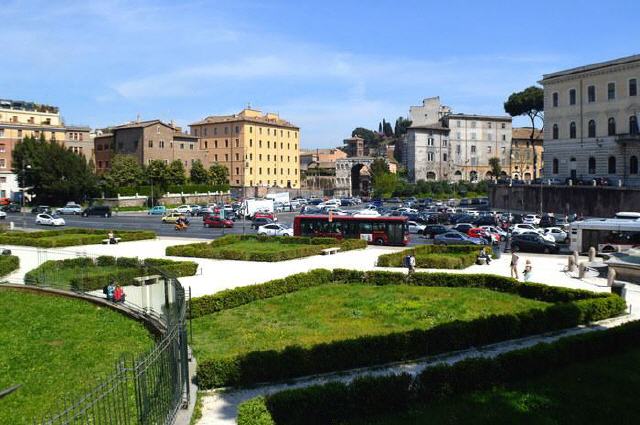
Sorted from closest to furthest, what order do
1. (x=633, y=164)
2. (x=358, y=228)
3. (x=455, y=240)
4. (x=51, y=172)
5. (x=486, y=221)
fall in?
(x=455, y=240) < (x=358, y=228) < (x=486, y=221) < (x=633, y=164) < (x=51, y=172)

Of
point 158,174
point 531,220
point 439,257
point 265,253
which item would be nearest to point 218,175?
point 158,174

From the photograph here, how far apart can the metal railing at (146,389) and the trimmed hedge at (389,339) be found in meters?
1.06

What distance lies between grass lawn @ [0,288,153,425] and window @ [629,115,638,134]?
178 feet

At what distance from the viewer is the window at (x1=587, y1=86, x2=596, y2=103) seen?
63.3 meters

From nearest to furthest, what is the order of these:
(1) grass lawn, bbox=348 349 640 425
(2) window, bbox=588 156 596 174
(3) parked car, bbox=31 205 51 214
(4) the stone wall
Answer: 1. (1) grass lawn, bbox=348 349 640 425
2. (4) the stone wall
3. (2) window, bbox=588 156 596 174
4. (3) parked car, bbox=31 205 51 214

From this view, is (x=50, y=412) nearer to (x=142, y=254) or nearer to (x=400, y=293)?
(x=400, y=293)

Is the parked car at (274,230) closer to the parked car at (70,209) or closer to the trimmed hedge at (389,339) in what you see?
the trimmed hedge at (389,339)

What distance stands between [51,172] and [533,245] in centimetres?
5811

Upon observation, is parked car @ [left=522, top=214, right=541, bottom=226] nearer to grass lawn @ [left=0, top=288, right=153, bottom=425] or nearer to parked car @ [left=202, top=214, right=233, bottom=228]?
parked car @ [left=202, top=214, right=233, bottom=228]

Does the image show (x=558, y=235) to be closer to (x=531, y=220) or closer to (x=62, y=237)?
(x=531, y=220)

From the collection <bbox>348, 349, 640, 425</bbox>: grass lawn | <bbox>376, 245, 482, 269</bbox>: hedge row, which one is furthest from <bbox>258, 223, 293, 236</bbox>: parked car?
<bbox>348, 349, 640, 425</bbox>: grass lawn

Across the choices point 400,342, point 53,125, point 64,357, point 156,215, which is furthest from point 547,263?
point 53,125

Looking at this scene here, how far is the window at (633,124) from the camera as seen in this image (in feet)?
191

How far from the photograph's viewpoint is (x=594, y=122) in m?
63.6
